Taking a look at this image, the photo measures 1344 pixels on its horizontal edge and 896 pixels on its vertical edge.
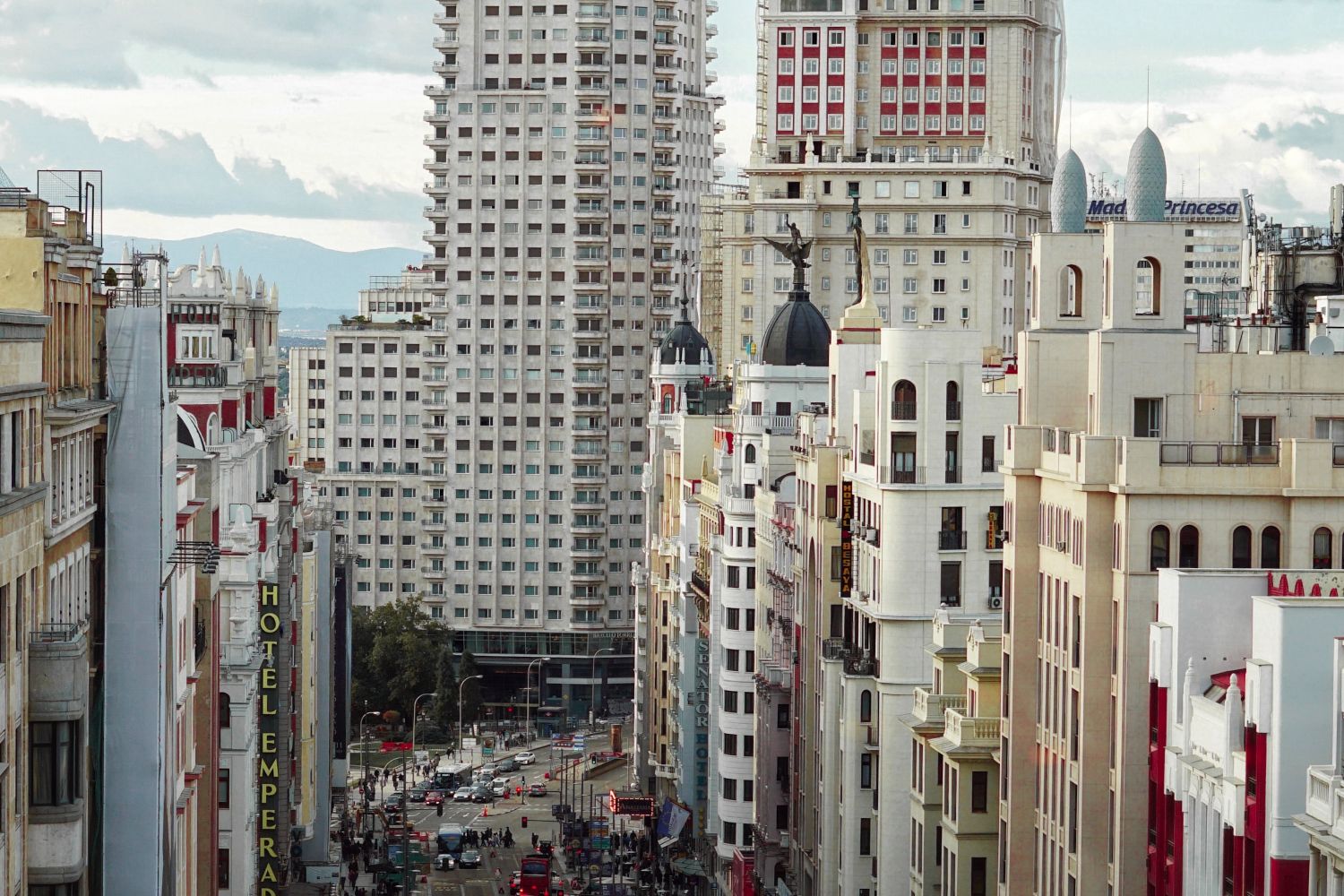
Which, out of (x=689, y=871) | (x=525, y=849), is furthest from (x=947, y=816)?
(x=525, y=849)

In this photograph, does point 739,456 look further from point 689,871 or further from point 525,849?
point 525,849

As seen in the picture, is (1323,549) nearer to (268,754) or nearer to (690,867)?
(268,754)

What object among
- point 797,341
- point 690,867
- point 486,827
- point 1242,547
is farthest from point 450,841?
point 1242,547

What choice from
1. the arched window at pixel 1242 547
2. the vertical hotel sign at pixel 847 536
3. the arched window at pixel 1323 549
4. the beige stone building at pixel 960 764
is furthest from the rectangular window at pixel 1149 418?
the vertical hotel sign at pixel 847 536

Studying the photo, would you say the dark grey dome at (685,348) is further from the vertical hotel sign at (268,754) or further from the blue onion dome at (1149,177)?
the blue onion dome at (1149,177)

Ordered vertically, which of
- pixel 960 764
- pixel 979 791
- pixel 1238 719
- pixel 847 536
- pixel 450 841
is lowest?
pixel 450 841

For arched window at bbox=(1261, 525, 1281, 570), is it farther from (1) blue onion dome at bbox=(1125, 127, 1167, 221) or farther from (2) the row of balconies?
(1) blue onion dome at bbox=(1125, 127, 1167, 221)
